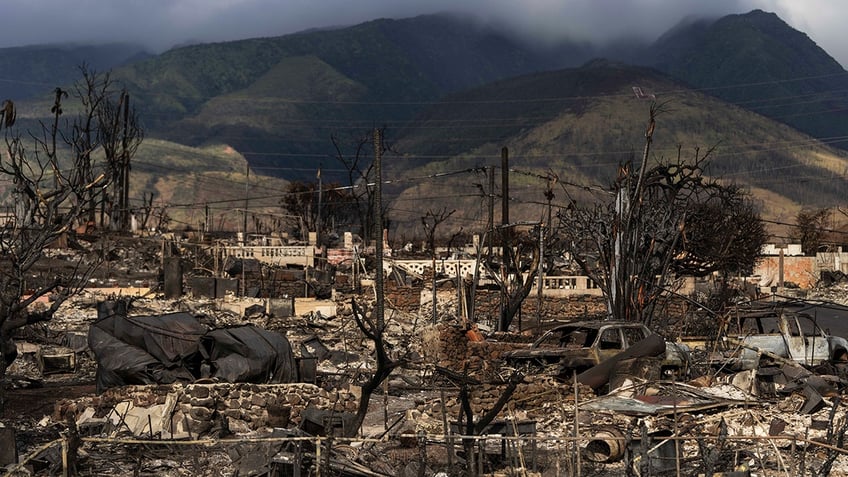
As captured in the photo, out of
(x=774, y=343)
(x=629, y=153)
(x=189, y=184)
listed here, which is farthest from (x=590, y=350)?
(x=189, y=184)

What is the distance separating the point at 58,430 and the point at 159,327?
299cm

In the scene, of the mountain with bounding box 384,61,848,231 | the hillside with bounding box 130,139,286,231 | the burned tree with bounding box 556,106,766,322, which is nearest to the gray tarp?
the burned tree with bounding box 556,106,766,322

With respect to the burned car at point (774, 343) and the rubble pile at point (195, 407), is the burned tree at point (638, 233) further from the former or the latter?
the rubble pile at point (195, 407)

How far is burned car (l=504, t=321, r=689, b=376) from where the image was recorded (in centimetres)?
1858

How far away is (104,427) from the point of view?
50.0 ft

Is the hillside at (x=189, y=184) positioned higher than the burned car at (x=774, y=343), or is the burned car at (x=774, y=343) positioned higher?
the hillside at (x=189, y=184)

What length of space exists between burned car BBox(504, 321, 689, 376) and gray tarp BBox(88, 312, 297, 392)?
4346mm

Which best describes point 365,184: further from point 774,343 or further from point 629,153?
point 629,153

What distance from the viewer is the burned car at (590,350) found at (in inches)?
731

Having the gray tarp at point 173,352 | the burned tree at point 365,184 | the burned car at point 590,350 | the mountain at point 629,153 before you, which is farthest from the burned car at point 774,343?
the mountain at point 629,153

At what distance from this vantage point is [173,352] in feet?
58.9

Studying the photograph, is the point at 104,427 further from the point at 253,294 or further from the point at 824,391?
the point at 253,294

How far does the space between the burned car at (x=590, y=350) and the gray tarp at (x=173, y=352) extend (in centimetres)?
435

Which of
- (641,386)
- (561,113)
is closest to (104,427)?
(641,386)
